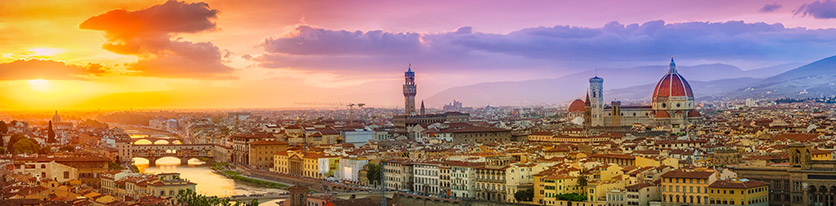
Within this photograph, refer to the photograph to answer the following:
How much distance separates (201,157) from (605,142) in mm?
38047

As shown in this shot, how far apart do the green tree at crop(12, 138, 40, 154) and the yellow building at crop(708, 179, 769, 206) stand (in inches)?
1824

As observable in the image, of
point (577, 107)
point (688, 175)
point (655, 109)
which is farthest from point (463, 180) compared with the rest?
point (577, 107)

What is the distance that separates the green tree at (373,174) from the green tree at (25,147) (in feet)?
86.1

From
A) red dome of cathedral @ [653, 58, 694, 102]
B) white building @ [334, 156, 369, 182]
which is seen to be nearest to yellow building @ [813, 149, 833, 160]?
white building @ [334, 156, 369, 182]

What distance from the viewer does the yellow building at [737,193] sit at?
34.8 meters

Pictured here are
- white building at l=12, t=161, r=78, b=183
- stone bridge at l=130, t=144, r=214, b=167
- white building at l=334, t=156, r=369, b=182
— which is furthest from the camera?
stone bridge at l=130, t=144, r=214, b=167

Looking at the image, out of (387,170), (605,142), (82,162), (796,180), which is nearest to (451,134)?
(605,142)

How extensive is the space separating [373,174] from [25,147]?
94.5 feet

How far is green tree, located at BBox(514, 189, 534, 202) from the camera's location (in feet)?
136

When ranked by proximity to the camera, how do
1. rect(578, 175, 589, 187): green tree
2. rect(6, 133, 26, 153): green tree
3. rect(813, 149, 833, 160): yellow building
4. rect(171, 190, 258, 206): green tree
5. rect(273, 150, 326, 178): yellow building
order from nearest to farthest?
rect(171, 190, 258, 206): green tree
rect(813, 149, 833, 160): yellow building
rect(578, 175, 589, 187): green tree
rect(273, 150, 326, 178): yellow building
rect(6, 133, 26, 153): green tree

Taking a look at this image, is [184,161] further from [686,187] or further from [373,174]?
[686,187]

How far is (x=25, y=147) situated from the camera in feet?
229

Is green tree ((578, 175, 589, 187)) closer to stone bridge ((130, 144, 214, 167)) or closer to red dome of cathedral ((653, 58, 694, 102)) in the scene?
stone bridge ((130, 144, 214, 167))

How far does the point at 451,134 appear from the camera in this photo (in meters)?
71.9
